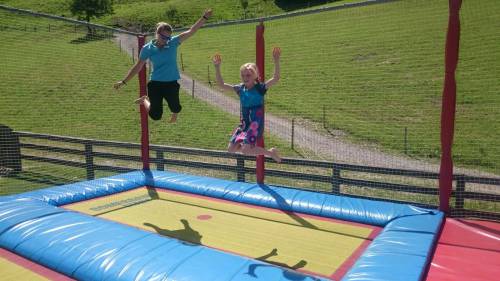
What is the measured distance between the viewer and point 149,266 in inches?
111

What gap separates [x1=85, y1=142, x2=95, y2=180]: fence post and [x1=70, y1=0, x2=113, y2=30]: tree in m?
25.4

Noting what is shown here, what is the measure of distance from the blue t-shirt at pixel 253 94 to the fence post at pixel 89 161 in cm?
424

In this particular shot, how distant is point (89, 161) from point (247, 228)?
448 centimetres

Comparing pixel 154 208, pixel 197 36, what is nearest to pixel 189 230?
pixel 154 208

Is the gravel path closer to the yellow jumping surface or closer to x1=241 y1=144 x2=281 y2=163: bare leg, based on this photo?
the yellow jumping surface

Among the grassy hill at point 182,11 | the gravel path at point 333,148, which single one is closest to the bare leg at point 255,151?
the gravel path at point 333,148

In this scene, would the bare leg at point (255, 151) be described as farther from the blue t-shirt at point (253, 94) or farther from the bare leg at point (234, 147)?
the blue t-shirt at point (253, 94)

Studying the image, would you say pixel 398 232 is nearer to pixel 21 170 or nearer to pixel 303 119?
pixel 21 170

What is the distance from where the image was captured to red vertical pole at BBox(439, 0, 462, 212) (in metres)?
3.95

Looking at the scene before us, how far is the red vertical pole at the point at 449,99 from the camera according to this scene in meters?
3.95

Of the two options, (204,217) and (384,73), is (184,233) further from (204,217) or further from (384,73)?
(384,73)

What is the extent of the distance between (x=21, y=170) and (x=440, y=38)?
12550mm

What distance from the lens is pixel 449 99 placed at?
402 centimetres

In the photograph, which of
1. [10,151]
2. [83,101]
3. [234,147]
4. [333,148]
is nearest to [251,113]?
[234,147]
